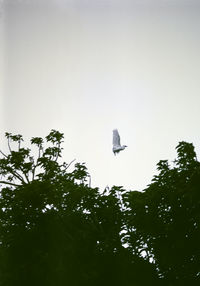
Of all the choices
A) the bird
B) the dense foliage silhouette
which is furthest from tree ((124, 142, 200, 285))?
the bird

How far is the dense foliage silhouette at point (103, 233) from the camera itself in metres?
6.95

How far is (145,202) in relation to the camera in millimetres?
8461

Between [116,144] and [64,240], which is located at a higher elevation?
[116,144]

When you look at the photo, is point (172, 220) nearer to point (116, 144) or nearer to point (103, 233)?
point (103, 233)

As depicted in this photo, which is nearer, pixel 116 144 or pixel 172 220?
pixel 172 220

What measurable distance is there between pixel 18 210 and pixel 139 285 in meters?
3.39

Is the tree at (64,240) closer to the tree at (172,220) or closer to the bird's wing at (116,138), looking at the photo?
the tree at (172,220)

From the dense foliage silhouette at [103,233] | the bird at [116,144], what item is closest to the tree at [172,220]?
the dense foliage silhouette at [103,233]

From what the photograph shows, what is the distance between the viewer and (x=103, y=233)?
800 centimetres

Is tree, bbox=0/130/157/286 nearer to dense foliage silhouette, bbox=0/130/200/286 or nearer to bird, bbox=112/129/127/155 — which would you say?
dense foliage silhouette, bbox=0/130/200/286

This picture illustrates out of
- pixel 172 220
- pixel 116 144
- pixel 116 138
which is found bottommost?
pixel 172 220

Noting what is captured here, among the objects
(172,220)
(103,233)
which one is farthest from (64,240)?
(172,220)

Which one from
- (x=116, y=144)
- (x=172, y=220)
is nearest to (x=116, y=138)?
(x=116, y=144)

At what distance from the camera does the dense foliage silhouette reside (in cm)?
695
